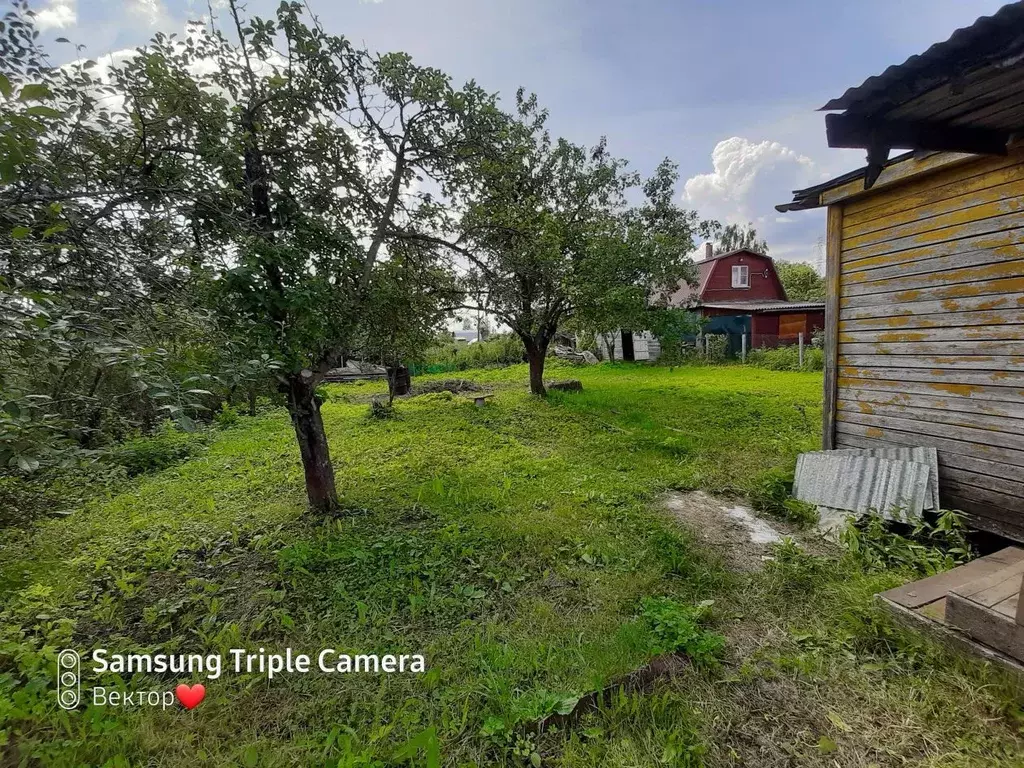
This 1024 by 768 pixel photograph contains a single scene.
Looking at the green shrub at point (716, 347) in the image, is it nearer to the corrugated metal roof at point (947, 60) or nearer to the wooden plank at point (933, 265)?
the wooden plank at point (933, 265)

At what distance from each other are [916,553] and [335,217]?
578 cm

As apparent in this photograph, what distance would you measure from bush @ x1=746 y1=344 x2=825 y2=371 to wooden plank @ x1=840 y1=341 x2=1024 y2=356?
10784mm

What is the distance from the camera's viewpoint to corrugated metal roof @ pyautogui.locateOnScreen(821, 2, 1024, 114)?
141 cm

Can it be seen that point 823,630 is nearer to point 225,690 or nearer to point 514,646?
point 514,646

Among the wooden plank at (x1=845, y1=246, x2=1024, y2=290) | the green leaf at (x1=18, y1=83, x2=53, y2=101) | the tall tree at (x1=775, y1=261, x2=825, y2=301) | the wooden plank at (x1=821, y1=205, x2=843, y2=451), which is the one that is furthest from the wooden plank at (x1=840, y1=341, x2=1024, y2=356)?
the tall tree at (x1=775, y1=261, x2=825, y2=301)

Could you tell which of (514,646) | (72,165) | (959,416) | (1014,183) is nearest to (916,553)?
(959,416)

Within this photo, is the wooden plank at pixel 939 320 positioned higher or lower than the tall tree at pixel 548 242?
lower

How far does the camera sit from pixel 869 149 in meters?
1.97

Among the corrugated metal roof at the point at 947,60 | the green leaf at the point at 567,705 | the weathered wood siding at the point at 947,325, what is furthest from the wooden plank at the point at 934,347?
the green leaf at the point at 567,705

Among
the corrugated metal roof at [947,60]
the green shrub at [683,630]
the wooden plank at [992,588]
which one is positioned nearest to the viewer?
the corrugated metal roof at [947,60]

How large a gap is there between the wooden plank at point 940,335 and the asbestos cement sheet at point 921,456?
40.1 inches

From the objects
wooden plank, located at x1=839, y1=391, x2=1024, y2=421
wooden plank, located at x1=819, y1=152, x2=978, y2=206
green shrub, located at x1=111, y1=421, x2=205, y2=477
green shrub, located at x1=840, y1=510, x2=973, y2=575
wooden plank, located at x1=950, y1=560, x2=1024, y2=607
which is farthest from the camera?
green shrub, located at x1=111, y1=421, x2=205, y2=477

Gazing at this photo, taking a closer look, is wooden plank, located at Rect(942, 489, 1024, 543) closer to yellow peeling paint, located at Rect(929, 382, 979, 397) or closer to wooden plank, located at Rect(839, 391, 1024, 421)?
wooden plank, located at Rect(839, 391, 1024, 421)

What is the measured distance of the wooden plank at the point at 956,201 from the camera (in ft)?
11.0
